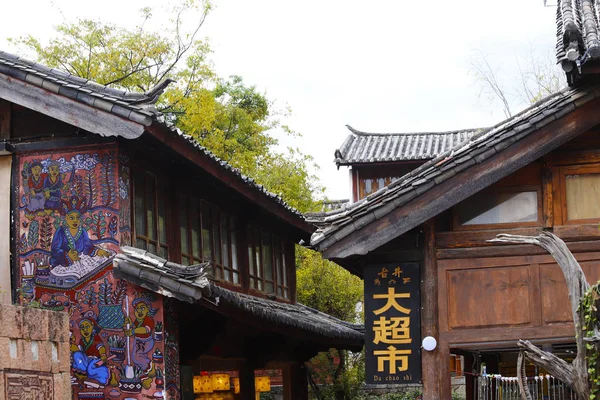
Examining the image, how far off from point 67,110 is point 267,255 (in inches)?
391

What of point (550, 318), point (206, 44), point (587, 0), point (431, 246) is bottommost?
point (550, 318)

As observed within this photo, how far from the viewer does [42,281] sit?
15.5 m

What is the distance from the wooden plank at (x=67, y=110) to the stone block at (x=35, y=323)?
140 inches

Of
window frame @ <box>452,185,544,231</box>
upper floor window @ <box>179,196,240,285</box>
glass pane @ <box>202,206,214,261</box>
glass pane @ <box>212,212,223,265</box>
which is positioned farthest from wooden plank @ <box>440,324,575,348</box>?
glass pane @ <box>212,212,223,265</box>

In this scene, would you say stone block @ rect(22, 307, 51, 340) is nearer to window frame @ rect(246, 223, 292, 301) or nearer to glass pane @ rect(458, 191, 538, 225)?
glass pane @ rect(458, 191, 538, 225)

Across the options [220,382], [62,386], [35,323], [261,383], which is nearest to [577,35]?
[35,323]

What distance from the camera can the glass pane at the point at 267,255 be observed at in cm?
2408

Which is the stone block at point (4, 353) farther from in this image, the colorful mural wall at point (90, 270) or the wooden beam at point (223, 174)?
the wooden beam at point (223, 174)

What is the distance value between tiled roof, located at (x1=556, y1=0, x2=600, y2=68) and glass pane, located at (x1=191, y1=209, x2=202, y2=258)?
26.0 feet

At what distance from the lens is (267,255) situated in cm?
2436

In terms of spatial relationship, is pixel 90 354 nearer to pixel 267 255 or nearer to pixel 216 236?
pixel 216 236

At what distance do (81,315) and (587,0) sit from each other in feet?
30.3

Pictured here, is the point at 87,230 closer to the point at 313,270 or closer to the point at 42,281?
the point at 42,281

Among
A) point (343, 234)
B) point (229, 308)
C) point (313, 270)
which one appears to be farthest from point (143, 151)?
point (313, 270)
